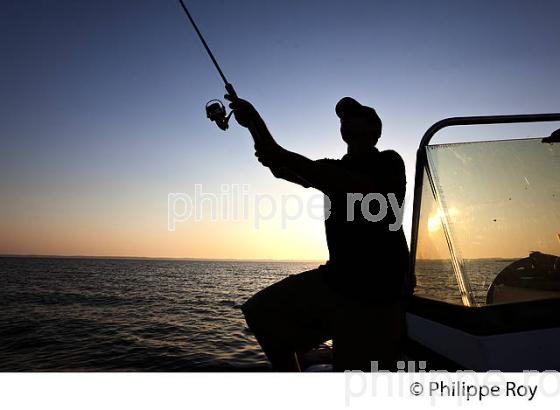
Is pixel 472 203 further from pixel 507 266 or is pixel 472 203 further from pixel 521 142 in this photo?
pixel 507 266

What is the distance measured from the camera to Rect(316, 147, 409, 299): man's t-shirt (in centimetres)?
169

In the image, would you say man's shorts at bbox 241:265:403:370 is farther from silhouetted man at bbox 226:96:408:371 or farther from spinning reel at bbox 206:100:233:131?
spinning reel at bbox 206:100:233:131

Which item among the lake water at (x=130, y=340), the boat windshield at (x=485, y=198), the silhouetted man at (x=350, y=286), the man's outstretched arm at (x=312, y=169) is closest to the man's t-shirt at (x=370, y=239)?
the silhouetted man at (x=350, y=286)

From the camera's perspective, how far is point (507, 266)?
10.7 feet

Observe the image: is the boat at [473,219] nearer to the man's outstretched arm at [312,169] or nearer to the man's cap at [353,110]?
the man's cap at [353,110]

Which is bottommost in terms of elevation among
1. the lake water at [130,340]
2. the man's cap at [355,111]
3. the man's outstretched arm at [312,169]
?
the lake water at [130,340]

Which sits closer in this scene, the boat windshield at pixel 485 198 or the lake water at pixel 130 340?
the boat windshield at pixel 485 198

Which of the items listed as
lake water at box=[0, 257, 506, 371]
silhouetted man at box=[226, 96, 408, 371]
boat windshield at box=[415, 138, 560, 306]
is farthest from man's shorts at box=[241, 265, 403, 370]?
boat windshield at box=[415, 138, 560, 306]

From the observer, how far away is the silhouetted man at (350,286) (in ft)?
5.49

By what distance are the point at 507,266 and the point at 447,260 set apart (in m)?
1.20

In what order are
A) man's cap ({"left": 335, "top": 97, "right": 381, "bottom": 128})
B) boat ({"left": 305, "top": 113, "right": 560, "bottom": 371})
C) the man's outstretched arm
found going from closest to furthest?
the man's outstretched arm → man's cap ({"left": 335, "top": 97, "right": 381, "bottom": 128}) → boat ({"left": 305, "top": 113, "right": 560, "bottom": 371})
